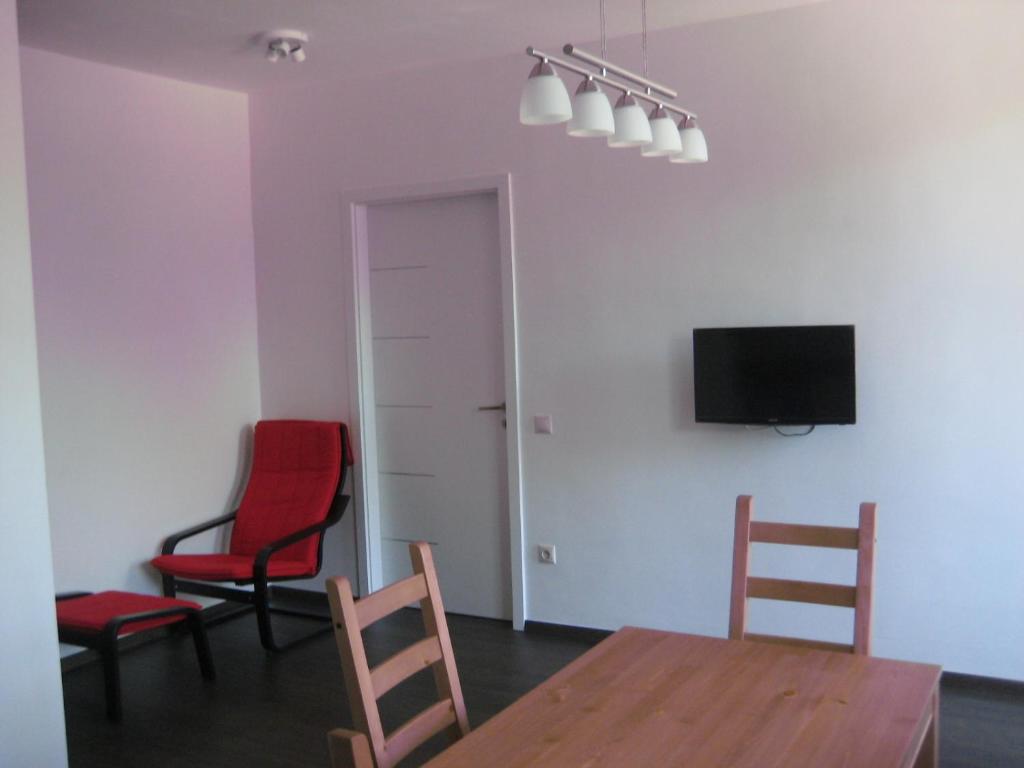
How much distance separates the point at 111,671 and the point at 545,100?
2.95 meters

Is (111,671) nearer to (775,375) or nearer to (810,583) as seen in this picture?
(810,583)

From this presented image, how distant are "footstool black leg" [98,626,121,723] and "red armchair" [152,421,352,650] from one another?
798mm

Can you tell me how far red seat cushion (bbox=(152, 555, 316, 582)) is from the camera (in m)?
4.70

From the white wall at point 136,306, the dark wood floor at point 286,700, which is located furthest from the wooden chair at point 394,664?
the white wall at point 136,306

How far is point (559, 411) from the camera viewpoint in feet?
15.7

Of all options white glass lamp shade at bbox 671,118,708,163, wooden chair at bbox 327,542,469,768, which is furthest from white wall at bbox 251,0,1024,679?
wooden chair at bbox 327,542,469,768

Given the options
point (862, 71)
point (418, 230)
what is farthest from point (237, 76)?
point (862, 71)

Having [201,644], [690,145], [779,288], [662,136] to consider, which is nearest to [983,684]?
[779,288]

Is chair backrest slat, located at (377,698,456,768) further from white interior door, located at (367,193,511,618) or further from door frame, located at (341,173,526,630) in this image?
white interior door, located at (367,193,511,618)

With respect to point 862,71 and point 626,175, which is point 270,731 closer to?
point 626,175

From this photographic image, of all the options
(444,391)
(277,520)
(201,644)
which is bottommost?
(201,644)

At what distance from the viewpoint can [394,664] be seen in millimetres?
2074

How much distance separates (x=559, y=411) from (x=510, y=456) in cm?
34

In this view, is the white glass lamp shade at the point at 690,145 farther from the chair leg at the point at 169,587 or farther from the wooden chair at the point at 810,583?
the chair leg at the point at 169,587
